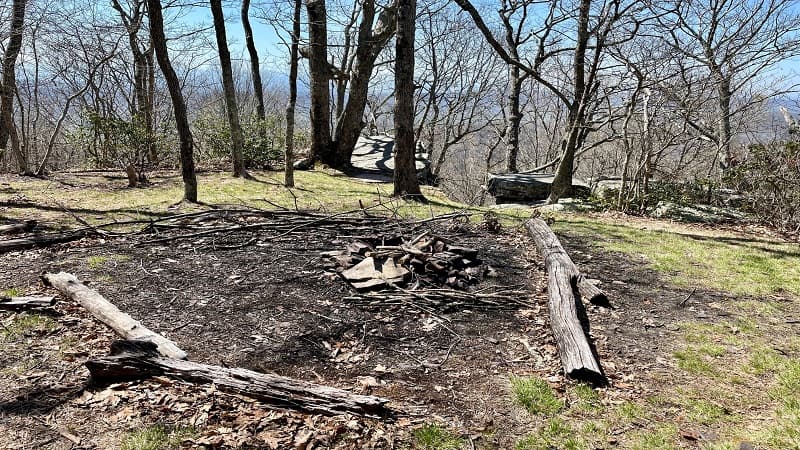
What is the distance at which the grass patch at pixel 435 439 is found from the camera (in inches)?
105

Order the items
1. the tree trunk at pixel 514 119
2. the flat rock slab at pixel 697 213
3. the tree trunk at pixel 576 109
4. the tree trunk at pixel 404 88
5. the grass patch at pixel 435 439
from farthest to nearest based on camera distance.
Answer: the tree trunk at pixel 514 119 < the tree trunk at pixel 576 109 < the flat rock slab at pixel 697 213 < the tree trunk at pixel 404 88 < the grass patch at pixel 435 439

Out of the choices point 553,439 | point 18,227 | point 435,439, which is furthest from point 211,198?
point 553,439

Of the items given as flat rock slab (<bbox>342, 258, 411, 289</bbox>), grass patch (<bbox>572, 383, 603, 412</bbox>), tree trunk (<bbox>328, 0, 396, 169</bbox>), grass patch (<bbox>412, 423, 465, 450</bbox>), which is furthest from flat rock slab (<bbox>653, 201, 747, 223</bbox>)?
grass patch (<bbox>412, 423, 465, 450</bbox>)

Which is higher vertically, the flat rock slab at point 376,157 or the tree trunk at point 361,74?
the tree trunk at point 361,74

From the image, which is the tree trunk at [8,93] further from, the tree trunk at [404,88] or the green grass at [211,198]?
the tree trunk at [404,88]

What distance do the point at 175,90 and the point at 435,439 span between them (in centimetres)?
742

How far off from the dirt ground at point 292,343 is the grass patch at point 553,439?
66mm

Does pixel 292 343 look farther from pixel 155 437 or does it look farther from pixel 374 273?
pixel 374 273

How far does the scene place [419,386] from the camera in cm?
324

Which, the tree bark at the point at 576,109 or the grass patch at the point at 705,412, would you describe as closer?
the grass patch at the point at 705,412

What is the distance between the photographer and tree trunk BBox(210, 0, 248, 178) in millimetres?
9633

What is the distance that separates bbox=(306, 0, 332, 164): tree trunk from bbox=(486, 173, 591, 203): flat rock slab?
5.28 meters

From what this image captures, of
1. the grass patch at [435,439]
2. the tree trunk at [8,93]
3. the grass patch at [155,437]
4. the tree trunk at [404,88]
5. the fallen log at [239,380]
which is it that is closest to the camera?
the grass patch at [155,437]

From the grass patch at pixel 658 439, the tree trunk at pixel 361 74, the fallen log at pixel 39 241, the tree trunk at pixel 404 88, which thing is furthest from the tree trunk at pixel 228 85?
the grass patch at pixel 658 439
